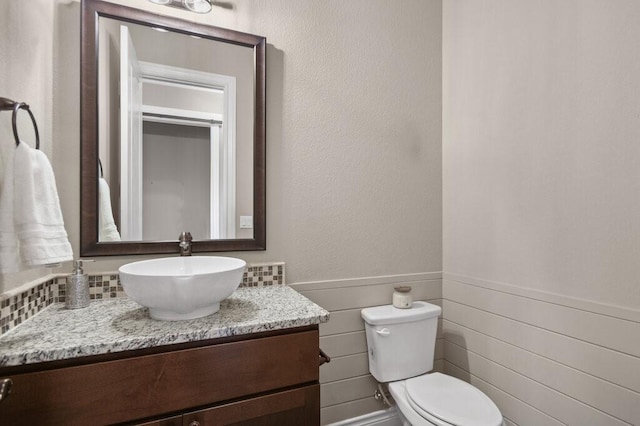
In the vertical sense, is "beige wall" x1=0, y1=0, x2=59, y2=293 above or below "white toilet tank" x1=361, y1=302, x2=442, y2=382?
above

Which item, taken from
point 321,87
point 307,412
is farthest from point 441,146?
point 307,412

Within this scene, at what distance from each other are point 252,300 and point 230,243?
12.5 inches

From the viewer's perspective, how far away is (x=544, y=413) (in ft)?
4.56

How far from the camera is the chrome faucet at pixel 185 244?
133cm

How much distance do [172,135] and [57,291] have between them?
75 cm

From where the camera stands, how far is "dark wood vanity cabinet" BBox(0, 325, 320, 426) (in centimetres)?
78

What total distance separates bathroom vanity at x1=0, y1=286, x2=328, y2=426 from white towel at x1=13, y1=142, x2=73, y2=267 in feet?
0.74

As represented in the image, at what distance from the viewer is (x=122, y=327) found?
95 centimetres

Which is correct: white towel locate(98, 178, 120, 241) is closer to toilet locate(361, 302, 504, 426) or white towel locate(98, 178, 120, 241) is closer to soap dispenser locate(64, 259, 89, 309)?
soap dispenser locate(64, 259, 89, 309)

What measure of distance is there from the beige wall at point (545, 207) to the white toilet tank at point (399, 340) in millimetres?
292

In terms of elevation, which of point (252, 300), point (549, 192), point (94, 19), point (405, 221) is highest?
point (94, 19)

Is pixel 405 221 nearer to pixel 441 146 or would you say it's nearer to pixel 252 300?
pixel 441 146

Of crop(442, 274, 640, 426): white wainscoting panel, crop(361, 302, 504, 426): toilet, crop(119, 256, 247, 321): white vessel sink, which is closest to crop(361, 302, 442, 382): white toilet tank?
crop(361, 302, 504, 426): toilet

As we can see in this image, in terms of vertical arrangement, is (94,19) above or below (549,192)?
above
